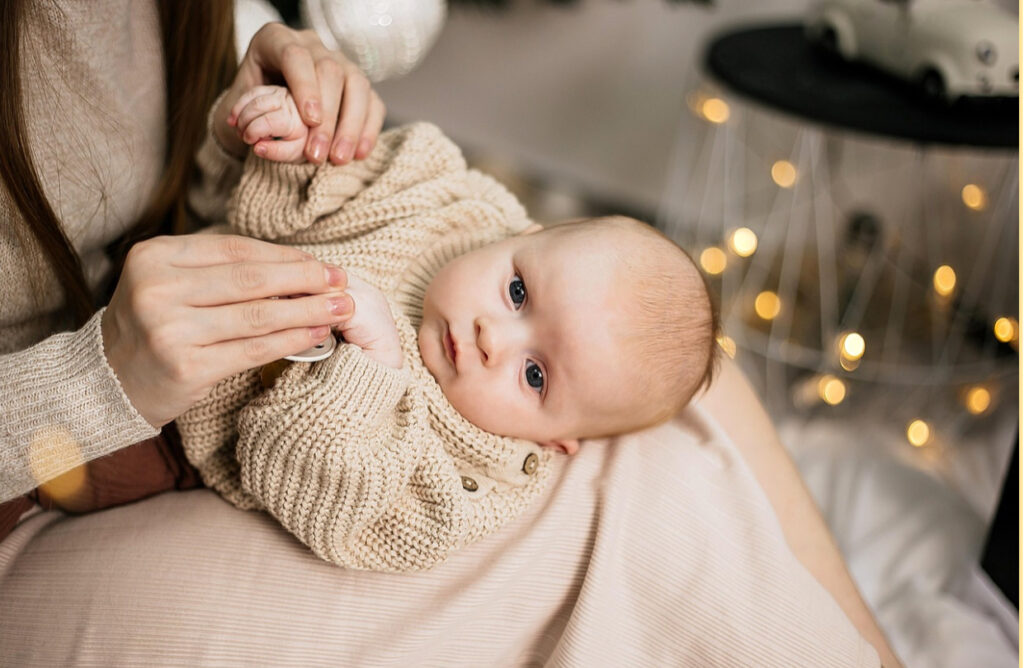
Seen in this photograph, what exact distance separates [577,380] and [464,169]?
1.13 feet

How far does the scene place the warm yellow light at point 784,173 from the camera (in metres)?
2.42

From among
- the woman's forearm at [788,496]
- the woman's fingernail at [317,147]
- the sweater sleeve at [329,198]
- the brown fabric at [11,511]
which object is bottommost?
the woman's forearm at [788,496]

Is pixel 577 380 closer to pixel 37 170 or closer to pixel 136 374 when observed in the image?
pixel 136 374

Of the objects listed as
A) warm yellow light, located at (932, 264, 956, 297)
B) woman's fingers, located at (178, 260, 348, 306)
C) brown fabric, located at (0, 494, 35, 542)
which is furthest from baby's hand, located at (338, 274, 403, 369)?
warm yellow light, located at (932, 264, 956, 297)

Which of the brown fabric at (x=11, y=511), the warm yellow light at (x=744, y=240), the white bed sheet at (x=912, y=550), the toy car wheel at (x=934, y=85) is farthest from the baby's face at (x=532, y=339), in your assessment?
the warm yellow light at (x=744, y=240)

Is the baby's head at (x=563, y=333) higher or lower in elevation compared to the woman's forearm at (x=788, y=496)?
higher

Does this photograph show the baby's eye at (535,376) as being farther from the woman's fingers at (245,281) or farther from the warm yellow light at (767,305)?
the warm yellow light at (767,305)

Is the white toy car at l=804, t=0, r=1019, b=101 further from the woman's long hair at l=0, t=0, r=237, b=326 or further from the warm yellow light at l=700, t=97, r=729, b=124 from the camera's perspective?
the woman's long hair at l=0, t=0, r=237, b=326

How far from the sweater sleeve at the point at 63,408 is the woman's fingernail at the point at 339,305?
0.19 metres

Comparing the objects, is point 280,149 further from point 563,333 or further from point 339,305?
point 563,333

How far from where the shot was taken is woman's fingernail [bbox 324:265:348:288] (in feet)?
2.45

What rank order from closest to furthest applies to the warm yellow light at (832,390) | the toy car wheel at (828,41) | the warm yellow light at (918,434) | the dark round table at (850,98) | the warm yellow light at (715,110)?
the dark round table at (850,98) < the toy car wheel at (828,41) < the warm yellow light at (918,434) < the warm yellow light at (832,390) < the warm yellow light at (715,110)

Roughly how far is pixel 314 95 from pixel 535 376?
0.41m

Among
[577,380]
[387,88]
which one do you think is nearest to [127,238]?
[577,380]
